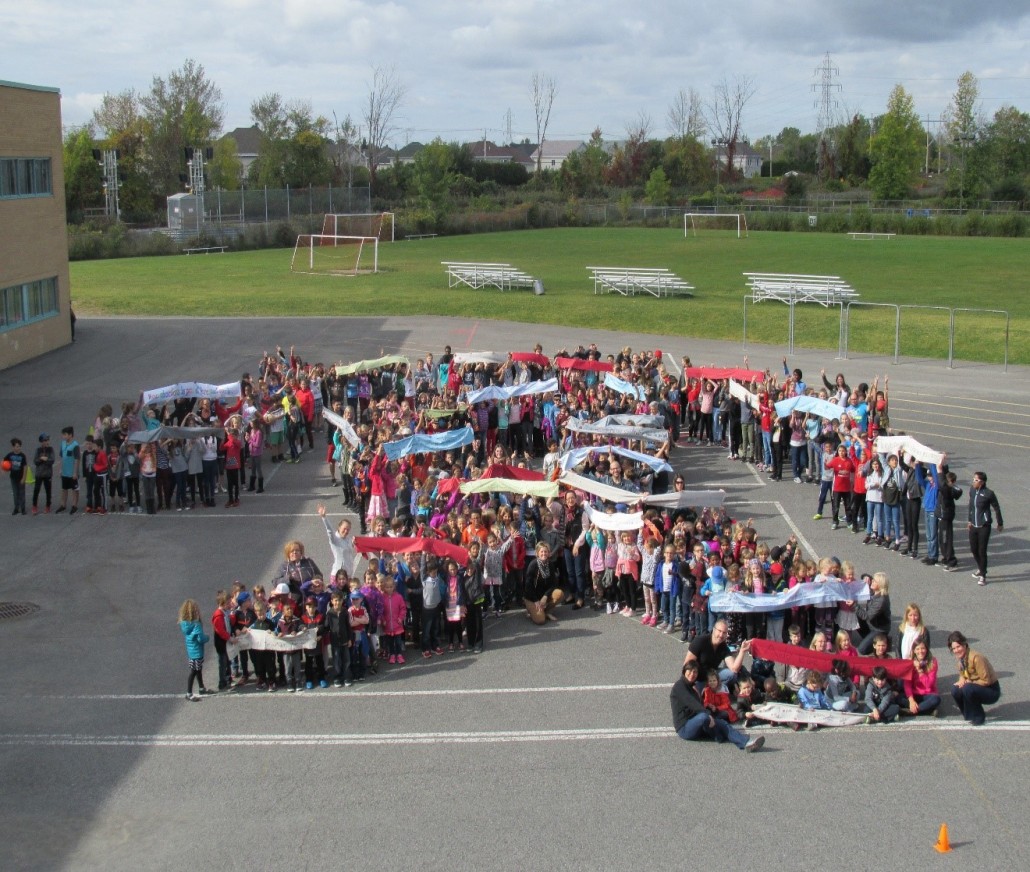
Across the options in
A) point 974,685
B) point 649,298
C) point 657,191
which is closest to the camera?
point 974,685

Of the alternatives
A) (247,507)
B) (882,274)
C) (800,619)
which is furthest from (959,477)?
(882,274)

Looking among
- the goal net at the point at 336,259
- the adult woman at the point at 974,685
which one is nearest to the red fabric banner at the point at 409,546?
the adult woman at the point at 974,685

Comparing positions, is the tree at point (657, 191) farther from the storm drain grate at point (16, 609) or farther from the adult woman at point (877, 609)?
the adult woman at point (877, 609)

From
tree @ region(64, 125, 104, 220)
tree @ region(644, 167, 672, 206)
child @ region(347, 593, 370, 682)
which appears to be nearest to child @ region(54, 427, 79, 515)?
child @ region(347, 593, 370, 682)

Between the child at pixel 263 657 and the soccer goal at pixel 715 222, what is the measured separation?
79.4 meters

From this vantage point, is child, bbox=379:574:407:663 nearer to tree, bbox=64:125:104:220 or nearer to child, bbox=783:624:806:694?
child, bbox=783:624:806:694

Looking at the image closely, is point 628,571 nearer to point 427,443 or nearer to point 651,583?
→ point 651,583

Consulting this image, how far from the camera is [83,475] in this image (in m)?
22.2

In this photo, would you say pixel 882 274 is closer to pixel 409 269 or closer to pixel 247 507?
pixel 409 269

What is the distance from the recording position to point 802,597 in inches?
576

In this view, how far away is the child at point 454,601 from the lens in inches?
603

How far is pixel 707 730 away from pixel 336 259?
56247 mm

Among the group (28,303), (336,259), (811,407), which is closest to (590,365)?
(811,407)

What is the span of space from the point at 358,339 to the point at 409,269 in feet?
71.4
